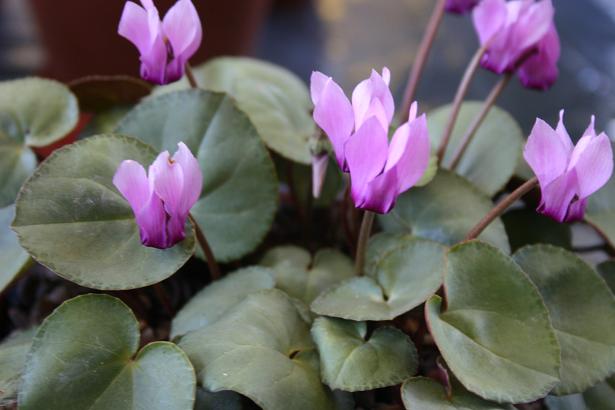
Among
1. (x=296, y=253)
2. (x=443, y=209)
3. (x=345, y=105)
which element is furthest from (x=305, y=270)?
(x=345, y=105)

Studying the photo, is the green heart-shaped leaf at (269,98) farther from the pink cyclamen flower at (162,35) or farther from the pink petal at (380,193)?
the pink petal at (380,193)

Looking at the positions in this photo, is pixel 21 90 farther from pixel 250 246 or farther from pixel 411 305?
pixel 411 305

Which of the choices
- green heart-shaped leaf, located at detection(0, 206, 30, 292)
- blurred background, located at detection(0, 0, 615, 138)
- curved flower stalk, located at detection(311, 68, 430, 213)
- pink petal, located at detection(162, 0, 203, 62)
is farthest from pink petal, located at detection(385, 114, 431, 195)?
blurred background, located at detection(0, 0, 615, 138)

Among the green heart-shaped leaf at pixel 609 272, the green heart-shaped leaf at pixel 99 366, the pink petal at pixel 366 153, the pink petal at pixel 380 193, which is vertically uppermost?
the pink petal at pixel 366 153

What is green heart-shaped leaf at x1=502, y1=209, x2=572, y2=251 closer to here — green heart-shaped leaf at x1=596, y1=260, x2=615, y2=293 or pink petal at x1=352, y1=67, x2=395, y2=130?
green heart-shaped leaf at x1=596, y1=260, x2=615, y2=293

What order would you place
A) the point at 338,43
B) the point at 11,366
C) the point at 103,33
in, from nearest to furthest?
the point at 11,366
the point at 103,33
the point at 338,43

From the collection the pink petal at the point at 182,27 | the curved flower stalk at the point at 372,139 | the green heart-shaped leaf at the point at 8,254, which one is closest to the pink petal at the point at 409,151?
the curved flower stalk at the point at 372,139

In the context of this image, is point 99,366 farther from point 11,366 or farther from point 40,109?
point 40,109
